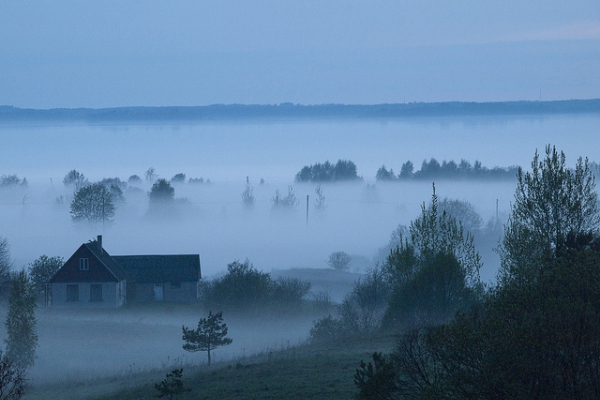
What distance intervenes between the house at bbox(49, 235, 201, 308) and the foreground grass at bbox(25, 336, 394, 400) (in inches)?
902

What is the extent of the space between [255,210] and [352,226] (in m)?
19.7

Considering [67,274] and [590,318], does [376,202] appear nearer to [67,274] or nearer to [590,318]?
[67,274]

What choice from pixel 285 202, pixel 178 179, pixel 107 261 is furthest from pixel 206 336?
pixel 178 179

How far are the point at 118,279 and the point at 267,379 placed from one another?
31.6 metres

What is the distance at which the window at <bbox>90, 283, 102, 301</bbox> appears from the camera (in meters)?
49.5

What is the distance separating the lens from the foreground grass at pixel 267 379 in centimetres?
1855

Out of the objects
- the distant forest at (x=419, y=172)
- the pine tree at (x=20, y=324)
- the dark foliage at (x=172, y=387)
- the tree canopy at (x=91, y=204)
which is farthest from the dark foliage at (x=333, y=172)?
the dark foliage at (x=172, y=387)

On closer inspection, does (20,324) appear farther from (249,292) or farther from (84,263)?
(84,263)

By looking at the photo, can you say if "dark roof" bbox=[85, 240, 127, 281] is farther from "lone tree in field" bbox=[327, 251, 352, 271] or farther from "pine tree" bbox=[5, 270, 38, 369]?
"lone tree in field" bbox=[327, 251, 352, 271]

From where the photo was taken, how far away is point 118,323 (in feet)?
140

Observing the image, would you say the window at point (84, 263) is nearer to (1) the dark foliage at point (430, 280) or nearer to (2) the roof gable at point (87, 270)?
(2) the roof gable at point (87, 270)

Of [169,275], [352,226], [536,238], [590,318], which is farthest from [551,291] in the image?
[352,226]

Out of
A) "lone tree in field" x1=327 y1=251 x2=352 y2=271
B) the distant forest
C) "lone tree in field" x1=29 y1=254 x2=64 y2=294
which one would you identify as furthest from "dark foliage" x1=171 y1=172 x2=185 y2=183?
"lone tree in field" x1=29 y1=254 x2=64 y2=294

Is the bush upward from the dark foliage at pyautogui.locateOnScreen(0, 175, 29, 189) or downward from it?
downward
